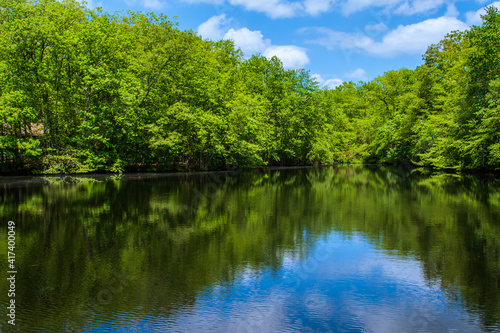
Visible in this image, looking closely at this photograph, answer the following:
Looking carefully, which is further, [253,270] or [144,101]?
[144,101]

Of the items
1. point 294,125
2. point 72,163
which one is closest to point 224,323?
point 72,163

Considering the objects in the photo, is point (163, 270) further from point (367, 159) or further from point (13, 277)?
point (367, 159)

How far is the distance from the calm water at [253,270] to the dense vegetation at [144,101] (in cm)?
1735

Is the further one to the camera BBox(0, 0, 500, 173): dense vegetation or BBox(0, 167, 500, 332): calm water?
BBox(0, 0, 500, 173): dense vegetation

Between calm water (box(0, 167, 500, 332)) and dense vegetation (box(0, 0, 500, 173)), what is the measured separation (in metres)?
17.4

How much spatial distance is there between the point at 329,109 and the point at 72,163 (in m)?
41.3

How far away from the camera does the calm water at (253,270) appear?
5.14 m

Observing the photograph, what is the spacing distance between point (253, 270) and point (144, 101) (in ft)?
99.1

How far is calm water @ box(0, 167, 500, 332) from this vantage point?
5137 mm

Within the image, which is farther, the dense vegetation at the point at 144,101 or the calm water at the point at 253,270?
the dense vegetation at the point at 144,101

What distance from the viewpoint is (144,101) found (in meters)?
34.8

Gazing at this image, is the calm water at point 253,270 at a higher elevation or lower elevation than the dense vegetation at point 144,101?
lower

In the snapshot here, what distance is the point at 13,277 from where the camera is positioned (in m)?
6.65

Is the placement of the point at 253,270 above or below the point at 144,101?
below
